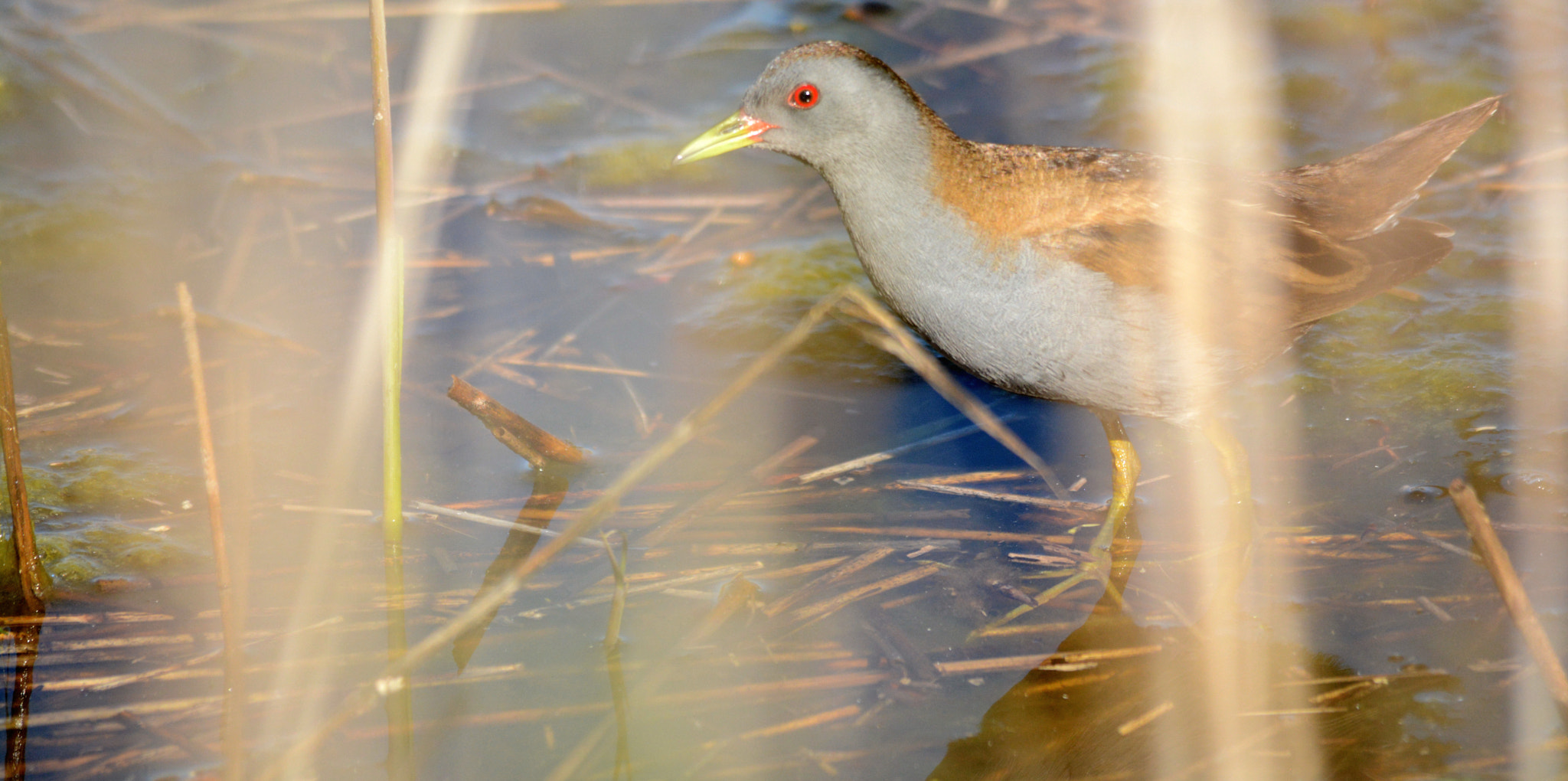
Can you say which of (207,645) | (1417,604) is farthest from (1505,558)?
(207,645)

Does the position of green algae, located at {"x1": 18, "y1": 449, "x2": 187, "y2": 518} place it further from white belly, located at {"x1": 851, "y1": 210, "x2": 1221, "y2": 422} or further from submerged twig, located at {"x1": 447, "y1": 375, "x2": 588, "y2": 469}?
white belly, located at {"x1": 851, "y1": 210, "x2": 1221, "y2": 422}

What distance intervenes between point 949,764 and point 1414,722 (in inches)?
40.0

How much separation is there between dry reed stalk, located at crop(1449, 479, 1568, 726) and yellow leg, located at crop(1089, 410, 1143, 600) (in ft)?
3.63

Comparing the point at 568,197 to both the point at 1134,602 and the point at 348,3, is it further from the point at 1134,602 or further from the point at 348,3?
the point at 1134,602

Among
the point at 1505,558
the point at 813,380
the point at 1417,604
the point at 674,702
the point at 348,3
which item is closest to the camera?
the point at 1505,558

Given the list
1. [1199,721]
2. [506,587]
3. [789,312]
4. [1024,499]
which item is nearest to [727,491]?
[1024,499]

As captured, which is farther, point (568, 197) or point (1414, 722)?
point (568, 197)

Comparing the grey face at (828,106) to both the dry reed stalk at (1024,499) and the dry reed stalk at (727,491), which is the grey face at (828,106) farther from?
the dry reed stalk at (1024,499)

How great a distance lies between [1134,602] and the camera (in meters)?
3.21

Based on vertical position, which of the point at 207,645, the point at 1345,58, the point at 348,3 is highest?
the point at 348,3

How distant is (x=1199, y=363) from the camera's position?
10.6 ft

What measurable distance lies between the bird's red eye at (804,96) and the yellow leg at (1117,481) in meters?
1.16

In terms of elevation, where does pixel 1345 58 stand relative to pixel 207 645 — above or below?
above

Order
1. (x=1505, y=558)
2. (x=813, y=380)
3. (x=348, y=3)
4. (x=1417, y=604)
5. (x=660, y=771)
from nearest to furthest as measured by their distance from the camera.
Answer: (x=1505, y=558)
(x=660, y=771)
(x=1417, y=604)
(x=813, y=380)
(x=348, y=3)
